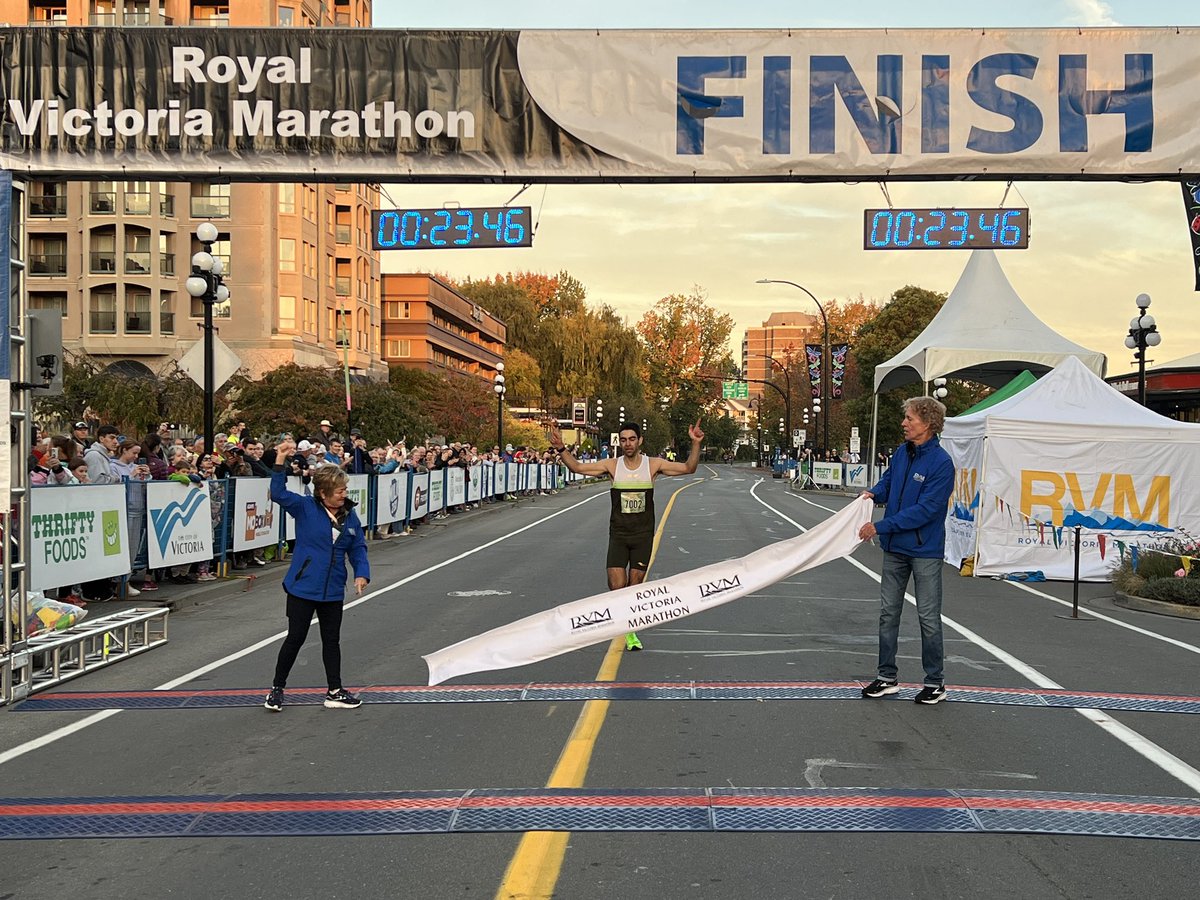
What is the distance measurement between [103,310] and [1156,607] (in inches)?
2139

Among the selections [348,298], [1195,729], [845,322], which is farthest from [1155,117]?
[845,322]

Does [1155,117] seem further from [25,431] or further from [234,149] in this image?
[25,431]

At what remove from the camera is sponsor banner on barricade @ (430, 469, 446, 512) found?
99.9ft

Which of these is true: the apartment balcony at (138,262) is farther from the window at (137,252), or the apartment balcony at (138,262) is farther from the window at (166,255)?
the window at (166,255)

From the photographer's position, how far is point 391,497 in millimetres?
25609

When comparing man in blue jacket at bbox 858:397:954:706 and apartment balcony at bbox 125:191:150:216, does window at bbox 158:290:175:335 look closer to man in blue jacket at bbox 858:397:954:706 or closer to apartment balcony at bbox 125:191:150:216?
apartment balcony at bbox 125:191:150:216

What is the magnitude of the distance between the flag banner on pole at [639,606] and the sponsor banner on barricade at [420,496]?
760 inches

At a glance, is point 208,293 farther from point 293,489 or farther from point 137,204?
point 137,204

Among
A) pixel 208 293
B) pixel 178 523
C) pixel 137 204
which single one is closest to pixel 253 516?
pixel 178 523

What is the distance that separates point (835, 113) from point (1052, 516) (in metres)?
7.80

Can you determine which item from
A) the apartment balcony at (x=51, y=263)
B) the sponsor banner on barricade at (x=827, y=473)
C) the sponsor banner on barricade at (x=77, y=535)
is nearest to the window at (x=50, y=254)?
the apartment balcony at (x=51, y=263)

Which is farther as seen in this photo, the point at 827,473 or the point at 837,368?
the point at 827,473

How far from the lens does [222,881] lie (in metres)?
4.80

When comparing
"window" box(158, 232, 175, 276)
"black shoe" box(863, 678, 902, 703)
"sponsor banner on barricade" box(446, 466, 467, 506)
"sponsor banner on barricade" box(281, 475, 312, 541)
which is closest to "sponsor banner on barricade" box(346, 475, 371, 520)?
"sponsor banner on barricade" box(281, 475, 312, 541)
